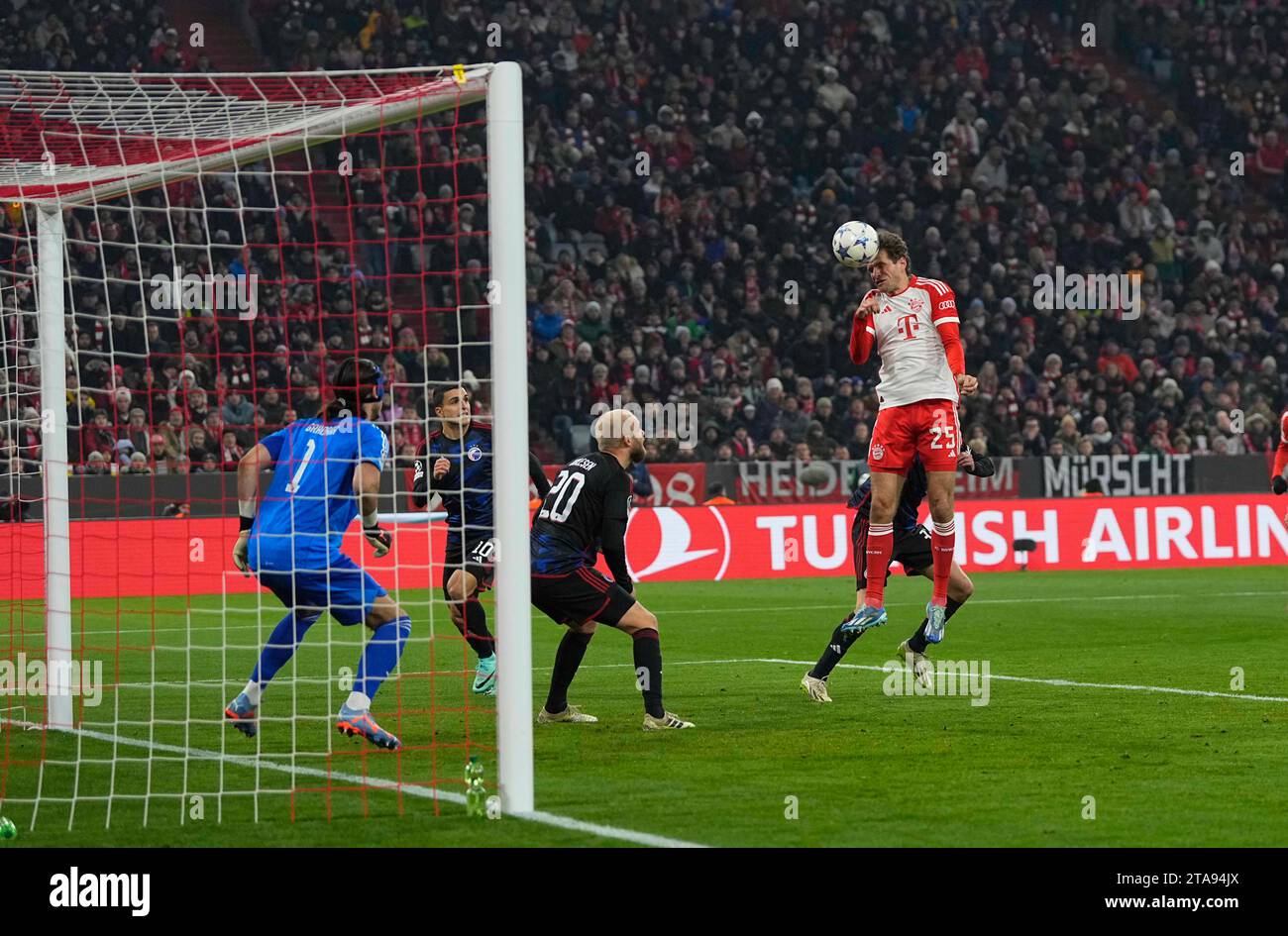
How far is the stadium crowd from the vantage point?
26.5 metres

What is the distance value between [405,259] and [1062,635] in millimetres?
14858

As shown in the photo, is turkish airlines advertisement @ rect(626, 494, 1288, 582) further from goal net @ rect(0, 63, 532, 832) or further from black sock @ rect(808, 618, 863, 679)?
black sock @ rect(808, 618, 863, 679)

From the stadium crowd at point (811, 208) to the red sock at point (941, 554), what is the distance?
13006mm

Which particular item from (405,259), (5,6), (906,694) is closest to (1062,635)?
(906,694)

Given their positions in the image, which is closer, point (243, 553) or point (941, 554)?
point (243, 553)

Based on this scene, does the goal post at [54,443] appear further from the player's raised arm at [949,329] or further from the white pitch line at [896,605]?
the white pitch line at [896,605]

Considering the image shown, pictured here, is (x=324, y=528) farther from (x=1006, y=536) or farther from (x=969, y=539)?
(x=1006, y=536)

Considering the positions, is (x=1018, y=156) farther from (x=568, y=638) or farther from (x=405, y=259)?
(x=568, y=638)

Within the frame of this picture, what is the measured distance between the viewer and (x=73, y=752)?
9.53 m

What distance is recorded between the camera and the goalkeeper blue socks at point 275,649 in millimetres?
9031

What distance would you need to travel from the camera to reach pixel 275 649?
9078mm
